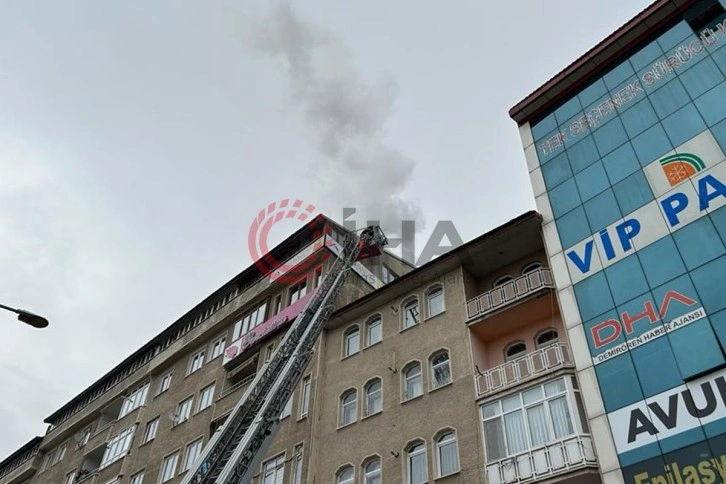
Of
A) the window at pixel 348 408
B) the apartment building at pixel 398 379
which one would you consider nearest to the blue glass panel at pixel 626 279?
the apartment building at pixel 398 379

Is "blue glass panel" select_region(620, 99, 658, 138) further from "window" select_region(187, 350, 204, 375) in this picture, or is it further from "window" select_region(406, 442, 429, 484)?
"window" select_region(187, 350, 204, 375)

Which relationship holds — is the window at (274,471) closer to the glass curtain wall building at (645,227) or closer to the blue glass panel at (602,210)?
the glass curtain wall building at (645,227)

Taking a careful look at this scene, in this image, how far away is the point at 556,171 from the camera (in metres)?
24.9

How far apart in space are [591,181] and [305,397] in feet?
49.1

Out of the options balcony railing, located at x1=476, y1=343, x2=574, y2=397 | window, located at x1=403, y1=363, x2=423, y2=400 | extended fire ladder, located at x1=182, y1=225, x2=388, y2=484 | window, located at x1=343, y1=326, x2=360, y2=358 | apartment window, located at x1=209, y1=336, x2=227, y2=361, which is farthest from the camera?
apartment window, located at x1=209, y1=336, x2=227, y2=361

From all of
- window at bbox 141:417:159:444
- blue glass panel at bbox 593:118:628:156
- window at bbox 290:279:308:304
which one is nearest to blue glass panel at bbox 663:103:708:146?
blue glass panel at bbox 593:118:628:156

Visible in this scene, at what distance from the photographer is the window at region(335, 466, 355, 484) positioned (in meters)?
23.0

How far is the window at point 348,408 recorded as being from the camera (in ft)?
82.1

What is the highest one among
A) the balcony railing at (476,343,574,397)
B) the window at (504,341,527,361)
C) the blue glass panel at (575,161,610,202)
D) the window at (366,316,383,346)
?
the blue glass panel at (575,161,610,202)

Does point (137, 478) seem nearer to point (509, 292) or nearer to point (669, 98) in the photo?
point (509, 292)

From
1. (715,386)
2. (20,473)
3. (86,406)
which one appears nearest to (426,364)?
(715,386)

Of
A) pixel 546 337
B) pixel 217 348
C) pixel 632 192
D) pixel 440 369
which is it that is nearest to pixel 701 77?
pixel 632 192

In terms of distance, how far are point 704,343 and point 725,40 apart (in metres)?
11.9

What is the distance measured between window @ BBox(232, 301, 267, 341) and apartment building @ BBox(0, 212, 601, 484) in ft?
0.35
